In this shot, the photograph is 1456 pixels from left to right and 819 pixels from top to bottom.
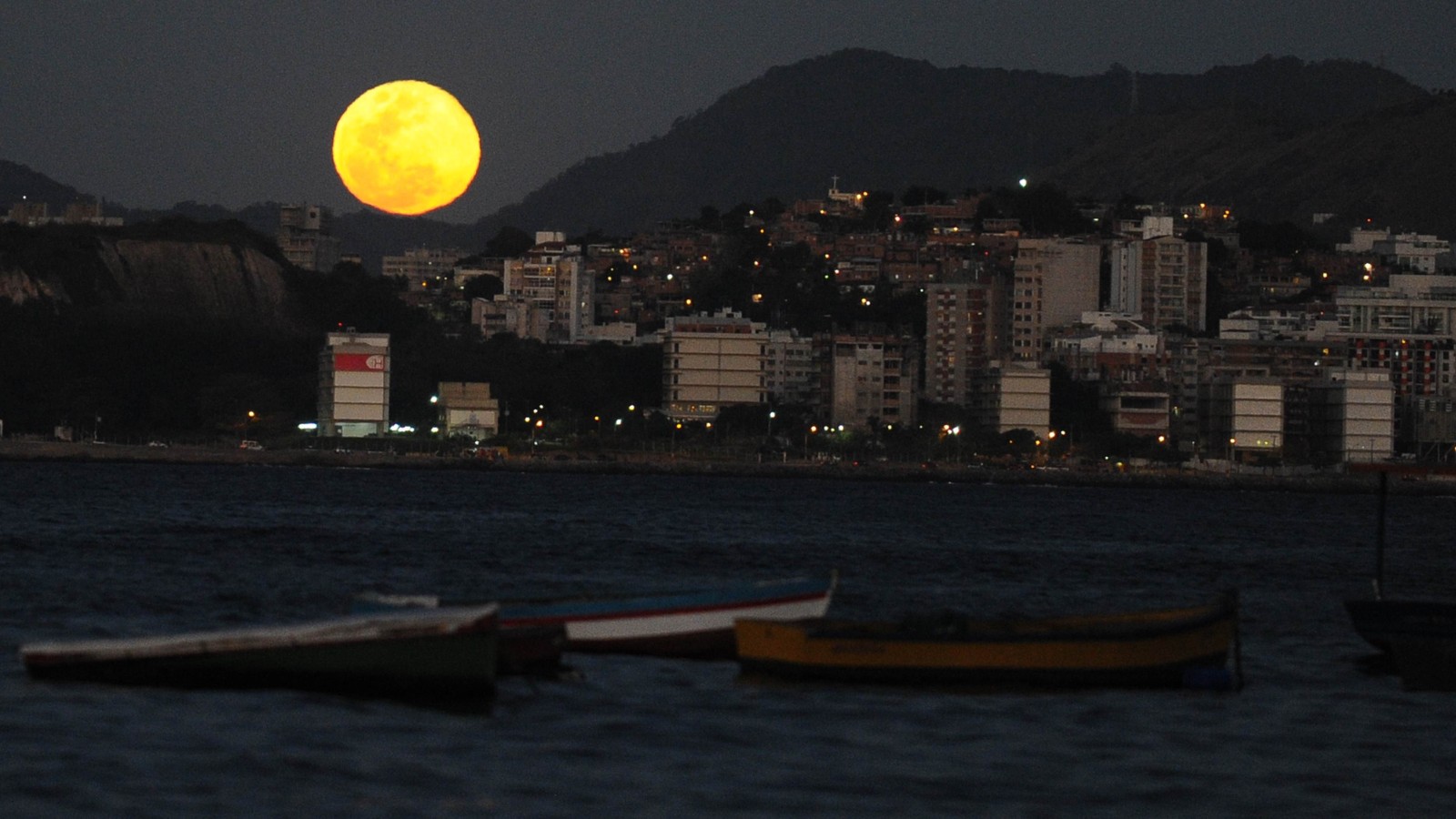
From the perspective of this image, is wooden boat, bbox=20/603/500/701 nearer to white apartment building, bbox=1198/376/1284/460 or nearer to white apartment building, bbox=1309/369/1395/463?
white apartment building, bbox=1198/376/1284/460

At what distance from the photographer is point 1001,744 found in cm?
2333

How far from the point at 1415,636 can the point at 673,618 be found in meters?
10.5

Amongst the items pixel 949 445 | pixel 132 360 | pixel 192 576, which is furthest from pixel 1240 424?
pixel 192 576

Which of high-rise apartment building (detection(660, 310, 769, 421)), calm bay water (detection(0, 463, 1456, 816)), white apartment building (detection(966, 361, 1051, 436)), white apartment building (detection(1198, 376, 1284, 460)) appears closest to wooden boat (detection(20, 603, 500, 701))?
calm bay water (detection(0, 463, 1456, 816))

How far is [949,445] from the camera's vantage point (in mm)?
169875

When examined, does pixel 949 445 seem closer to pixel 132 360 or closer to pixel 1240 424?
pixel 1240 424

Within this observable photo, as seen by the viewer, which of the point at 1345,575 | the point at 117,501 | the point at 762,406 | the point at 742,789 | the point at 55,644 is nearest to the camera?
the point at 742,789

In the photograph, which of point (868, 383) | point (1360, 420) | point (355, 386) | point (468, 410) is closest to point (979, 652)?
point (468, 410)

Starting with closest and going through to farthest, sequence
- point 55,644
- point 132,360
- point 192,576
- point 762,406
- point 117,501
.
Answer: point 55,644
point 192,576
point 117,501
point 762,406
point 132,360

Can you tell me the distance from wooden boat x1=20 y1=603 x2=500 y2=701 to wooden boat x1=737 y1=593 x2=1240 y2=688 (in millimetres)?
4163

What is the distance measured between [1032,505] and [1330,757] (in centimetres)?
8861

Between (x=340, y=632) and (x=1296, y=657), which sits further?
(x=1296, y=657)

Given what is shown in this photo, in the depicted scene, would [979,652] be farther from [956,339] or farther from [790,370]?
[790,370]

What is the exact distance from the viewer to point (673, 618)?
2911 cm
